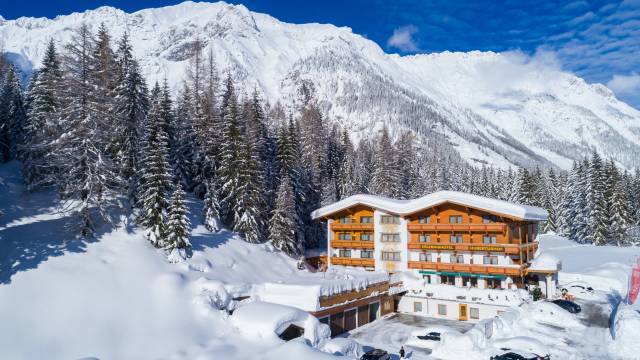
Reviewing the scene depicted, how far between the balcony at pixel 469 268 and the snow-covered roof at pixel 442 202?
Answer: 5521 mm

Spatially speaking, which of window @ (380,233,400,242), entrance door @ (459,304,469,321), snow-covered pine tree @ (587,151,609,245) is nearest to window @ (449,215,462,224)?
window @ (380,233,400,242)

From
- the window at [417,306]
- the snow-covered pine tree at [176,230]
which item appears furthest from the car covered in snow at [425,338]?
the snow-covered pine tree at [176,230]

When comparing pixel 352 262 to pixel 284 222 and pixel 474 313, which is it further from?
pixel 474 313

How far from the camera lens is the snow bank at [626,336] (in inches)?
1052

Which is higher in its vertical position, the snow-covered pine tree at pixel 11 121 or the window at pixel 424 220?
the snow-covered pine tree at pixel 11 121

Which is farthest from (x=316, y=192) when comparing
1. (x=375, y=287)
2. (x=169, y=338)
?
(x=169, y=338)

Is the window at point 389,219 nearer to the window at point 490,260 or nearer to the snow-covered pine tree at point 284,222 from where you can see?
the window at point 490,260

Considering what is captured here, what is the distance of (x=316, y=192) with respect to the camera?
67875 mm

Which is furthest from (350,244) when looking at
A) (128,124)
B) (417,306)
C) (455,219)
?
(128,124)

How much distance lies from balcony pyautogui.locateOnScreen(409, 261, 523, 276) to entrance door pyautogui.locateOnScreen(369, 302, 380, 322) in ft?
21.7

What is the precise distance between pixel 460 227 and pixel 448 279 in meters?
6.33

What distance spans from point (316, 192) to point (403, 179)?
23345mm

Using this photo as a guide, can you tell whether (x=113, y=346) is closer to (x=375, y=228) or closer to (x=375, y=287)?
(x=375, y=287)

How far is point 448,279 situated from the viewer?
157ft
